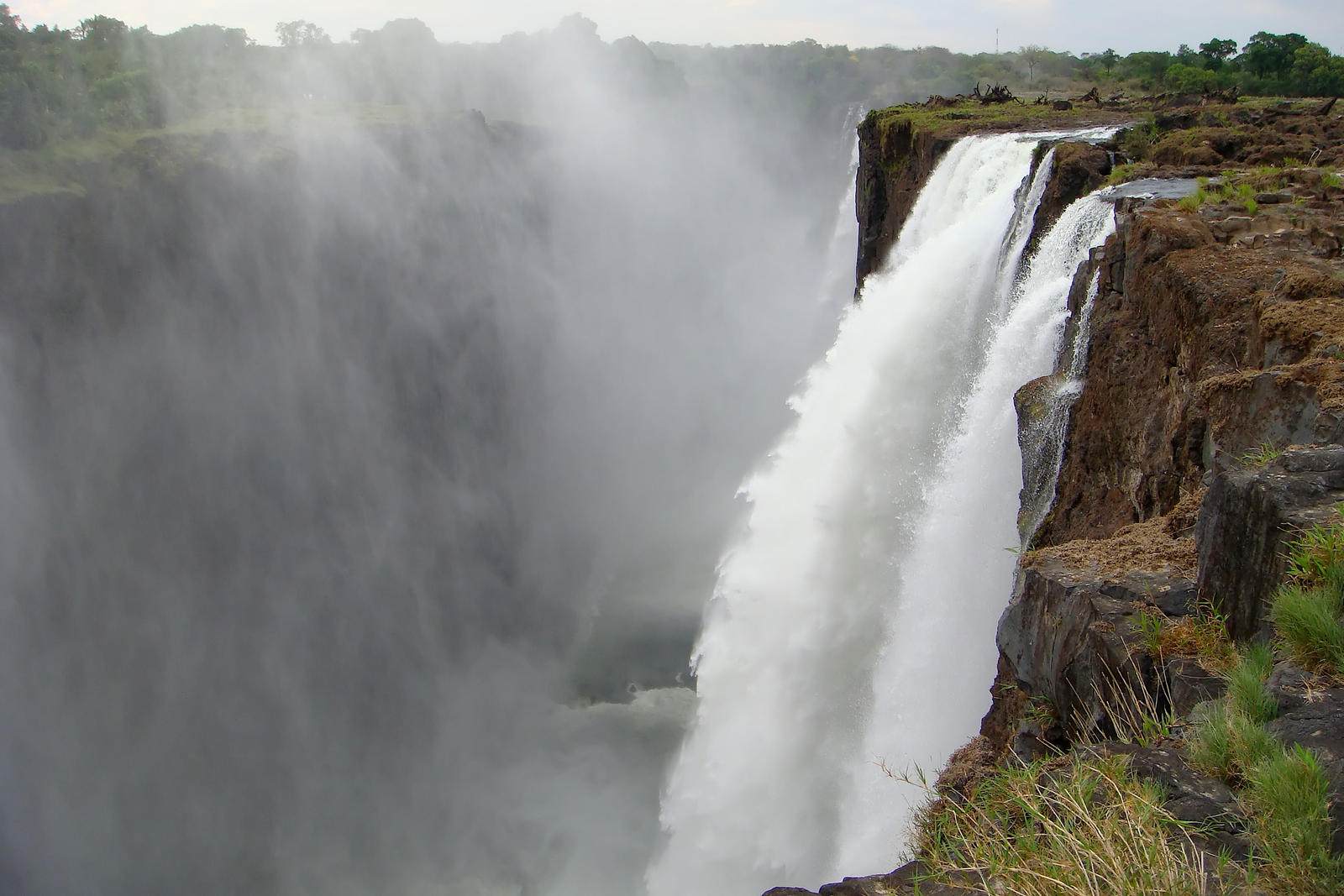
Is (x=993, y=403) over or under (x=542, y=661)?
over

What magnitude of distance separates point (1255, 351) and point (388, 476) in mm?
26580

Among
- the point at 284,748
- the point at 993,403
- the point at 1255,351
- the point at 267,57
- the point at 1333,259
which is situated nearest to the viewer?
the point at 1255,351

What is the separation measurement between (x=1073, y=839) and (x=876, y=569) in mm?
9009

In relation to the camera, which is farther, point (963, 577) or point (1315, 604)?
point (963, 577)

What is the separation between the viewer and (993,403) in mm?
10445

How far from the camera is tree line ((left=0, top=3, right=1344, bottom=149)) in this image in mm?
28828

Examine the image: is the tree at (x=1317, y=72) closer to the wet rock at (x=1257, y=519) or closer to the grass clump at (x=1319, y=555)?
the wet rock at (x=1257, y=519)

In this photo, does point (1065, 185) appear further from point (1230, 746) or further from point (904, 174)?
point (904, 174)

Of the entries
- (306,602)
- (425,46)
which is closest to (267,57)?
(425,46)

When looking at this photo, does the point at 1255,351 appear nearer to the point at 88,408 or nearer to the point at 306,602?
the point at 306,602

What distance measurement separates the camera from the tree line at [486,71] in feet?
94.6

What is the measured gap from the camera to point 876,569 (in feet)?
40.3

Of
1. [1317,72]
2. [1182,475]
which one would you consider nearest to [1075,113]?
[1317,72]

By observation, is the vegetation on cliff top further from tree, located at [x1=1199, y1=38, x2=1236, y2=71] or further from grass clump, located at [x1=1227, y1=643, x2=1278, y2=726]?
tree, located at [x1=1199, y1=38, x2=1236, y2=71]
